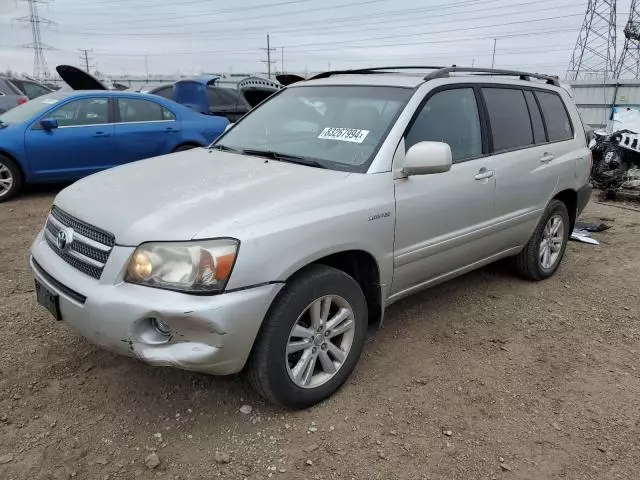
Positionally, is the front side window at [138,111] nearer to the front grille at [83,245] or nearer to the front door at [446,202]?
the front grille at [83,245]

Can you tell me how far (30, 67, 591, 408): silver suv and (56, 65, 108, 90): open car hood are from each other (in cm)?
556

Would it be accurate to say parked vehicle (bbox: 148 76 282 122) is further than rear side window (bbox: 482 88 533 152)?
Yes

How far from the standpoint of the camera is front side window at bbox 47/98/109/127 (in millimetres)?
7199

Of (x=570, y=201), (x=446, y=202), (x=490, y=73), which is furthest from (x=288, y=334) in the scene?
(x=570, y=201)

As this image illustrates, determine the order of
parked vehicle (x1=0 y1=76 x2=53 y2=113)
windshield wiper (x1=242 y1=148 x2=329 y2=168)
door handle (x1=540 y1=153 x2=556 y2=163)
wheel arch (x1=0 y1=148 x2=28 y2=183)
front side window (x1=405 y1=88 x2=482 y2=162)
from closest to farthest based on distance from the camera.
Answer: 1. windshield wiper (x1=242 y1=148 x2=329 y2=168)
2. front side window (x1=405 y1=88 x2=482 y2=162)
3. door handle (x1=540 y1=153 x2=556 y2=163)
4. wheel arch (x1=0 y1=148 x2=28 y2=183)
5. parked vehicle (x1=0 y1=76 x2=53 y2=113)

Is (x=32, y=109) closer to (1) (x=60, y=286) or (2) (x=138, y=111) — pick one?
(2) (x=138, y=111)

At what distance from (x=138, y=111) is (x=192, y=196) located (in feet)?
18.5

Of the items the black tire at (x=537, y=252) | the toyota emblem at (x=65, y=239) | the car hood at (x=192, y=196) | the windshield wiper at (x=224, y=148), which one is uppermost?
the windshield wiper at (x=224, y=148)

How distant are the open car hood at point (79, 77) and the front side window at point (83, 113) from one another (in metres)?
1.27

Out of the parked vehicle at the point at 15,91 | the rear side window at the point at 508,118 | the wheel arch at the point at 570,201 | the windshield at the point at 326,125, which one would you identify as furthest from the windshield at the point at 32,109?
the wheel arch at the point at 570,201

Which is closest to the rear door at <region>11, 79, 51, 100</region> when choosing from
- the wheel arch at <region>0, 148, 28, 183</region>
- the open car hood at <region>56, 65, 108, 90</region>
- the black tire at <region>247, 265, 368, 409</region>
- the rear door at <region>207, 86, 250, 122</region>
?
the open car hood at <region>56, 65, 108, 90</region>

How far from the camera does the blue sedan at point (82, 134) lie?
22.9 feet

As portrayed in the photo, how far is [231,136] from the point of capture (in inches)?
156

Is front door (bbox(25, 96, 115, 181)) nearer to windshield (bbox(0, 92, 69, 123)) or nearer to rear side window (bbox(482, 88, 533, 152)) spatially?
windshield (bbox(0, 92, 69, 123))
